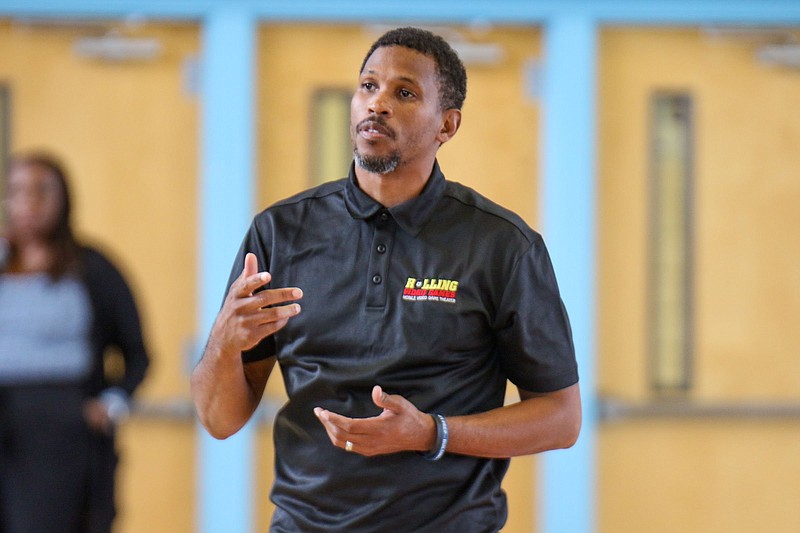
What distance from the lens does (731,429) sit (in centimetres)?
408

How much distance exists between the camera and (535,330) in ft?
5.73

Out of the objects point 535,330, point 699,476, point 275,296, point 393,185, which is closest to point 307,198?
point 393,185

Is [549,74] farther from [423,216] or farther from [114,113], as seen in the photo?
[423,216]

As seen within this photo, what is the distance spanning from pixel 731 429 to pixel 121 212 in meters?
2.36

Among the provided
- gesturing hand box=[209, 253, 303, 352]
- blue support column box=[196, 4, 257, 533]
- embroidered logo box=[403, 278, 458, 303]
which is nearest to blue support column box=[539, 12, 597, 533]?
blue support column box=[196, 4, 257, 533]

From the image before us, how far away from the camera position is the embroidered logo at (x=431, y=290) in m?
1.73

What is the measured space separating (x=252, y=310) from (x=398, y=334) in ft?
0.75

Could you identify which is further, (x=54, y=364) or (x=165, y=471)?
(x=165, y=471)

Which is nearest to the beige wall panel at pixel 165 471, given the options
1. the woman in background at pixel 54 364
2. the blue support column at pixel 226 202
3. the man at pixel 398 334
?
the blue support column at pixel 226 202

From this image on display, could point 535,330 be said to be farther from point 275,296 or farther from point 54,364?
point 54,364

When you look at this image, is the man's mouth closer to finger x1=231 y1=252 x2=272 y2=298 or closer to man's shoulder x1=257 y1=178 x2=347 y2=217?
man's shoulder x1=257 y1=178 x2=347 y2=217

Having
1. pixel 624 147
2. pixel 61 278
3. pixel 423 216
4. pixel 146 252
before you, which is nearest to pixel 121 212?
pixel 146 252

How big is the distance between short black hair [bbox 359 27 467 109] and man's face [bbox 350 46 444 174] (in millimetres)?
13

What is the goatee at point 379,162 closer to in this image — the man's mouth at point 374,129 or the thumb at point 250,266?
the man's mouth at point 374,129
